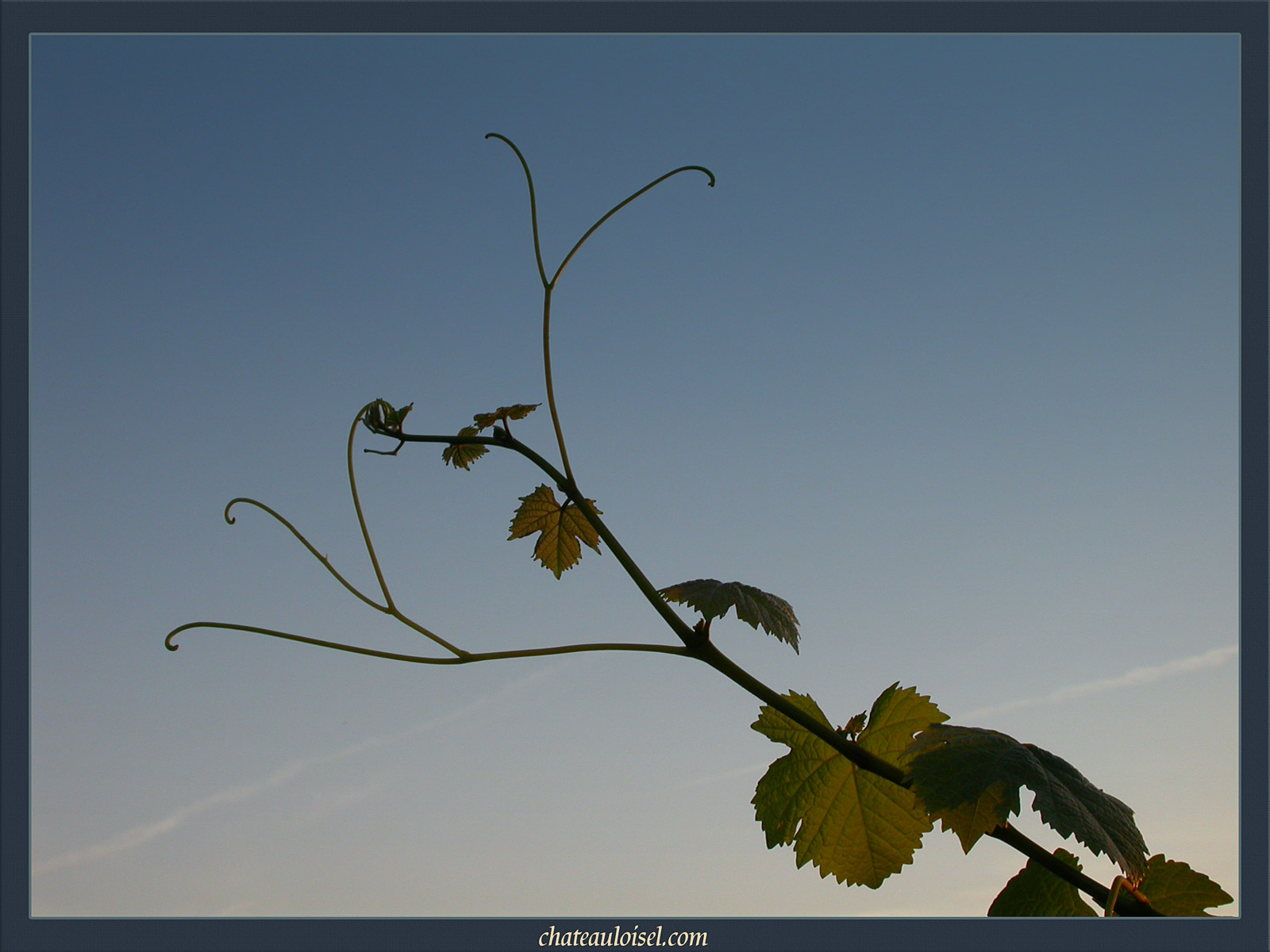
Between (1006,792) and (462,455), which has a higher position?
(462,455)

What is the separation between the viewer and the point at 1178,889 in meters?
1.18

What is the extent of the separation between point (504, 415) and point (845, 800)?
2.43ft

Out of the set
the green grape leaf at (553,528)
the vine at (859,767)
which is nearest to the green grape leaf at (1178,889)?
the vine at (859,767)

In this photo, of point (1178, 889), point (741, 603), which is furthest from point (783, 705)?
point (1178, 889)

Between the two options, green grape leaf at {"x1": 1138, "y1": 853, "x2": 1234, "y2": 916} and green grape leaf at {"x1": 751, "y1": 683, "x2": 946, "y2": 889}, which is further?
green grape leaf at {"x1": 751, "y1": 683, "x2": 946, "y2": 889}

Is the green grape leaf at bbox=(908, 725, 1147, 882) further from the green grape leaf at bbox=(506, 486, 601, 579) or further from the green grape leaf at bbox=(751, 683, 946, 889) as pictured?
the green grape leaf at bbox=(506, 486, 601, 579)

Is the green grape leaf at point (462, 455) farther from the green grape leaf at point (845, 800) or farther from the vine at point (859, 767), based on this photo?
the green grape leaf at point (845, 800)

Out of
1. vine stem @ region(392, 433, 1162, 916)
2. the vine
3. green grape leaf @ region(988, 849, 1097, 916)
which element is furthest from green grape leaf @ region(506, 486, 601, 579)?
green grape leaf @ region(988, 849, 1097, 916)

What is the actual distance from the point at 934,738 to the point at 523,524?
2.33 ft

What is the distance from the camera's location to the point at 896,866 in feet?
4.48

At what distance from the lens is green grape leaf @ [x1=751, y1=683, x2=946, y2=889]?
135cm

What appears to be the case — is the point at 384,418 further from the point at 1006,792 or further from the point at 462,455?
the point at 1006,792
